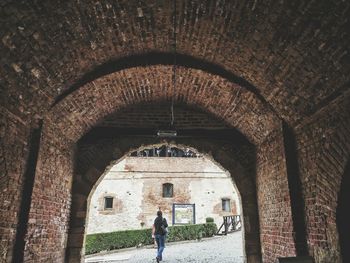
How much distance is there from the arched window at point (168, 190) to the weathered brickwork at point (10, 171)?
54.3ft

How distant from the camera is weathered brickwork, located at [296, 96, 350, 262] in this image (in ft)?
12.6

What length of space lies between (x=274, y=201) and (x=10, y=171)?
14.9 ft

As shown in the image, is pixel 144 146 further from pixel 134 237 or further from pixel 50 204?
pixel 134 237

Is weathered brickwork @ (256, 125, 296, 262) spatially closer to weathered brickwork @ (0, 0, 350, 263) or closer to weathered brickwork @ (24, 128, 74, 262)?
weathered brickwork @ (0, 0, 350, 263)

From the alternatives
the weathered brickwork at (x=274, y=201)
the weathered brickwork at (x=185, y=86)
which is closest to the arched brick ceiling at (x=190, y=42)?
the weathered brickwork at (x=185, y=86)

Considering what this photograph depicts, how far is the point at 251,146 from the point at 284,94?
2.47 m

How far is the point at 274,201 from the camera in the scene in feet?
18.7

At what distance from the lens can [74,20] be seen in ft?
12.8

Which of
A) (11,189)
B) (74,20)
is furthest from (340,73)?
(11,189)

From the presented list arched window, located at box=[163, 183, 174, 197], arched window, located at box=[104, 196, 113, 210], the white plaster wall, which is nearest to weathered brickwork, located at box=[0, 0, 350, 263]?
the white plaster wall

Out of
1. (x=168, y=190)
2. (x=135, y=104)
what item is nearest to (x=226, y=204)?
(x=168, y=190)

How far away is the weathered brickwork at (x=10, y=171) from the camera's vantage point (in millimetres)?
4031

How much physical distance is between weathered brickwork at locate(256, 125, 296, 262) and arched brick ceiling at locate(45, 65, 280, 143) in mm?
399

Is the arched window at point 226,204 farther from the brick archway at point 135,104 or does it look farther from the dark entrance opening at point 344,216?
the dark entrance opening at point 344,216
